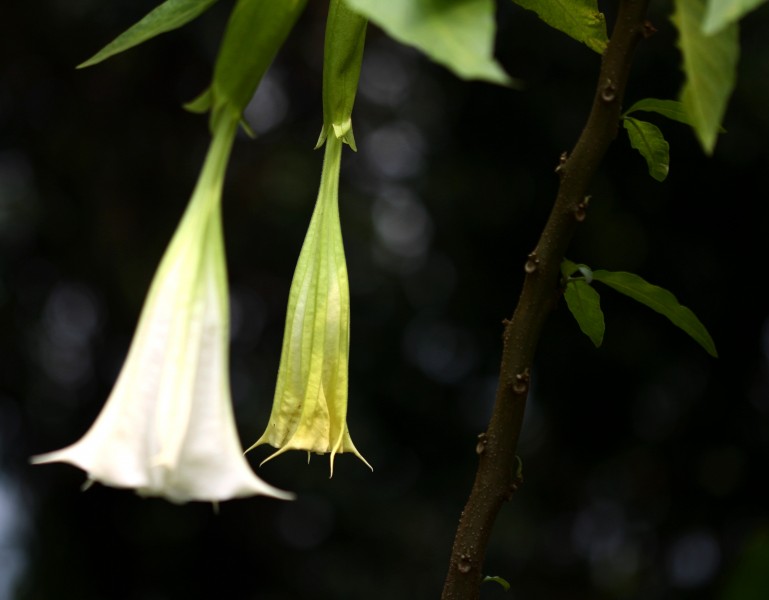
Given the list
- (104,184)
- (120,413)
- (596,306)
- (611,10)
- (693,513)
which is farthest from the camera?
(104,184)

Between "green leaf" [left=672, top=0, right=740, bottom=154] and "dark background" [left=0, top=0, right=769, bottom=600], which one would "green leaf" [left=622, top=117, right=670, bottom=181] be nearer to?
"green leaf" [left=672, top=0, right=740, bottom=154]

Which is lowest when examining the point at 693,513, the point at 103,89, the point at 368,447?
the point at 693,513

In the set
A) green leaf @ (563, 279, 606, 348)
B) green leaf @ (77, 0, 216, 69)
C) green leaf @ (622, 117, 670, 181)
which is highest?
green leaf @ (77, 0, 216, 69)

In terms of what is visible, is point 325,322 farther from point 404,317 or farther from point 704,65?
point 404,317

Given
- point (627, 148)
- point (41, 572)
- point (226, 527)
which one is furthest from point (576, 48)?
point (41, 572)

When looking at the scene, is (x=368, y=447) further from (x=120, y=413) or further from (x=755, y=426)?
(x=120, y=413)

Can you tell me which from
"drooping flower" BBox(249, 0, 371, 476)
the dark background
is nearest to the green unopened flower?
"drooping flower" BBox(249, 0, 371, 476)
